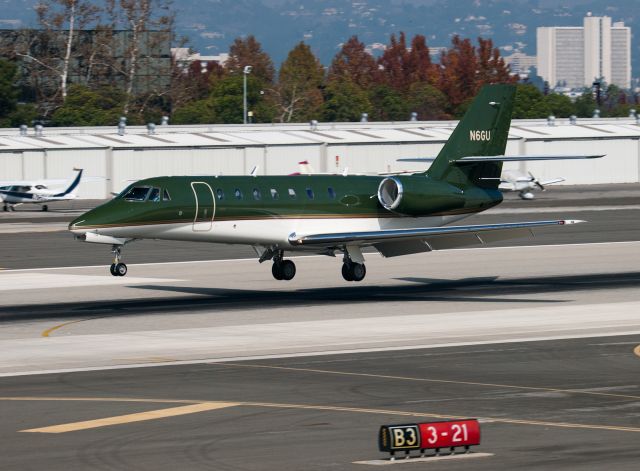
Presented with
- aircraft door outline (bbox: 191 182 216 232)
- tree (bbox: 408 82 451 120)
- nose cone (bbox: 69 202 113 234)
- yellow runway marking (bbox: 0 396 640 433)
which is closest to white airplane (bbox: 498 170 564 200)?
aircraft door outline (bbox: 191 182 216 232)

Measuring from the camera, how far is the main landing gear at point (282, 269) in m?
41.7

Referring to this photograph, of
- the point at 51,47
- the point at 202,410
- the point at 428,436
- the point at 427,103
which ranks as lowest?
the point at 202,410

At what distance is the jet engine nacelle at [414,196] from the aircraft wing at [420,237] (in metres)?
1.56

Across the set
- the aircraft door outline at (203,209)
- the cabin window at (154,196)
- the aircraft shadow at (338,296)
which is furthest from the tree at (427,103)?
the cabin window at (154,196)

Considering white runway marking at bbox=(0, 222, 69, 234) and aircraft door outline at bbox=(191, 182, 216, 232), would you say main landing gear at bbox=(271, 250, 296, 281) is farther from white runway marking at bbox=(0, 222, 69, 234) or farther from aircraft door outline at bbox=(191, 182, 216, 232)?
white runway marking at bbox=(0, 222, 69, 234)

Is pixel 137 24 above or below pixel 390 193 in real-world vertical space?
above

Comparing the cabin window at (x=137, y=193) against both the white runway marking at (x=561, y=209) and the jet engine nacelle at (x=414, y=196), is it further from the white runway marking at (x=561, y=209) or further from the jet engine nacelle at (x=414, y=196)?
the white runway marking at (x=561, y=209)

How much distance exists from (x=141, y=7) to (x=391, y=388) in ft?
415

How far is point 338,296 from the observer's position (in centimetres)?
3853

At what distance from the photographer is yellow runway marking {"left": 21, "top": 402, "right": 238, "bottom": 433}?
1939 centimetres

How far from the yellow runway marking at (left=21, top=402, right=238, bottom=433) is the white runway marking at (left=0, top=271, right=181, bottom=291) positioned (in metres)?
21.3

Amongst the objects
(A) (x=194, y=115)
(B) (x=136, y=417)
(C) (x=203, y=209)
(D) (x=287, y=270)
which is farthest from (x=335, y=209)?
(A) (x=194, y=115)

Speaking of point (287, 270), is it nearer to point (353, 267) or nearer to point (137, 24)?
point (353, 267)

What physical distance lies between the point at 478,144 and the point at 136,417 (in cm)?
2465
